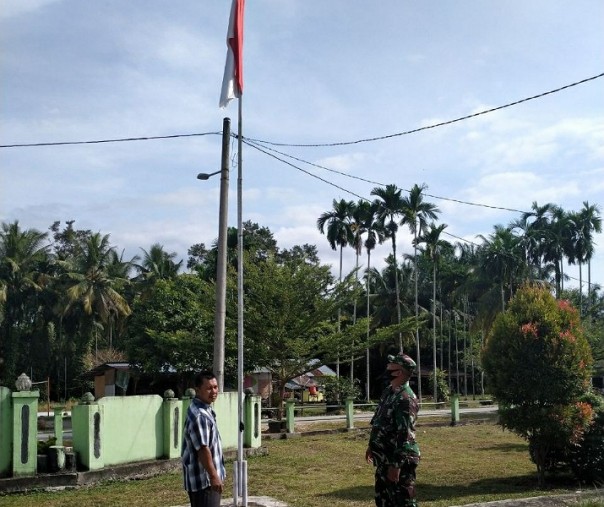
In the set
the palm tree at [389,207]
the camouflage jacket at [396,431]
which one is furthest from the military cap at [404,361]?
the palm tree at [389,207]

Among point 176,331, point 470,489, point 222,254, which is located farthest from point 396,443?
point 176,331

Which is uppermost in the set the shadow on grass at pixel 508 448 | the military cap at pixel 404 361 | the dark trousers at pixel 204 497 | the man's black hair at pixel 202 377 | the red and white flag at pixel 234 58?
the red and white flag at pixel 234 58

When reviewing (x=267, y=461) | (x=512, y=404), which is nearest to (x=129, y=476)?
(x=267, y=461)

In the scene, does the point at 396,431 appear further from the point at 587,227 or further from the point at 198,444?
the point at 587,227

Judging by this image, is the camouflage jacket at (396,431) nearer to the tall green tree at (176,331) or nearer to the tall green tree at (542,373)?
the tall green tree at (542,373)

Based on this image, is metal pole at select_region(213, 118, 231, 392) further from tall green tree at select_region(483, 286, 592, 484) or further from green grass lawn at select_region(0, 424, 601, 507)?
tall green tree at select_region(483, 286, 592, 484)

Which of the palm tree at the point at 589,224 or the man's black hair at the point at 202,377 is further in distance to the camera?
the palm tree at the point at 589,224

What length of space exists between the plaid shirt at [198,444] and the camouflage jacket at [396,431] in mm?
1792

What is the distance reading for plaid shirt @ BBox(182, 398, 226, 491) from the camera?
222 inches

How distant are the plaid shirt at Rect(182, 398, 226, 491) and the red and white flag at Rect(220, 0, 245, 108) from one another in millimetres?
6235

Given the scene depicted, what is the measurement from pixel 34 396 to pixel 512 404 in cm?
733

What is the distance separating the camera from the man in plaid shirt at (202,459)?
18.4 ft

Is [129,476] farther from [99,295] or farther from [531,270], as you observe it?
[531,270]

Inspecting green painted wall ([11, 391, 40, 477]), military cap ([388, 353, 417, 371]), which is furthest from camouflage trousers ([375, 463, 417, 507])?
green painted wall ([11, 391, 40, 477])
